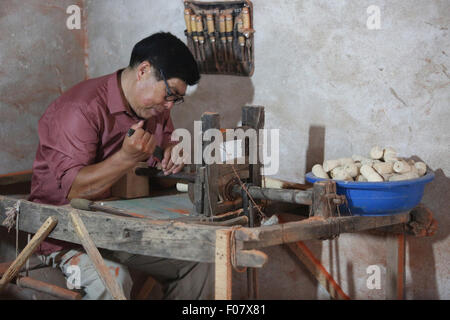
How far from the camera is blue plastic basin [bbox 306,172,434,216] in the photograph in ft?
8.15

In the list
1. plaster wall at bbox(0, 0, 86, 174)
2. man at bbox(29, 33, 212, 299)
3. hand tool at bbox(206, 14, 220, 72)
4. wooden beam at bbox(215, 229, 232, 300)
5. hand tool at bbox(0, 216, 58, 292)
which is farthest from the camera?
plaster wall at bbox(0, 0, 86, 174)

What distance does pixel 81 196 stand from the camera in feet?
9.55

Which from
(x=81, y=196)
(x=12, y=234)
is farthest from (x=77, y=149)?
(x=12, y=234)

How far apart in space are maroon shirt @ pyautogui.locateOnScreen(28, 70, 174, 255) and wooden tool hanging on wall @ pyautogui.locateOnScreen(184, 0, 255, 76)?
0.78 metres

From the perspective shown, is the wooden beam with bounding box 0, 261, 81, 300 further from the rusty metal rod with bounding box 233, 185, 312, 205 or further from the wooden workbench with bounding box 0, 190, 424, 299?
the rusty metal rod with bounding box 233, 185, 312, 205

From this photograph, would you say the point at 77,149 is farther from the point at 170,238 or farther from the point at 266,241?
the point at 266,241

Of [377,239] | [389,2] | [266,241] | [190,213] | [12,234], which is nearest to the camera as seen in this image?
[266,241]

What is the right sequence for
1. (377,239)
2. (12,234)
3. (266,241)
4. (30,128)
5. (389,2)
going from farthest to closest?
1. (30,128)
2. (12,234)
3. (377,239)
4. (389,2)
5. (266,241)

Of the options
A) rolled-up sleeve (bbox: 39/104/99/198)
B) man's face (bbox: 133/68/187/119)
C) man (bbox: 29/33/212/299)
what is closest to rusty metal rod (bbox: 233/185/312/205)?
man (bbox: 29/33/212/299)

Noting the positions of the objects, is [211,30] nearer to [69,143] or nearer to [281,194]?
[69,143]

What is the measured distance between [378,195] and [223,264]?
0.90m

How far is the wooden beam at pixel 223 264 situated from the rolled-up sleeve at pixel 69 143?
111 centimetres

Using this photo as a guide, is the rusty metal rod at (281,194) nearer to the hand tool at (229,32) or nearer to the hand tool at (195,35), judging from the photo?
the hand tool at (229,32)

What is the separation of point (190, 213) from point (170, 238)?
0.50 metres
